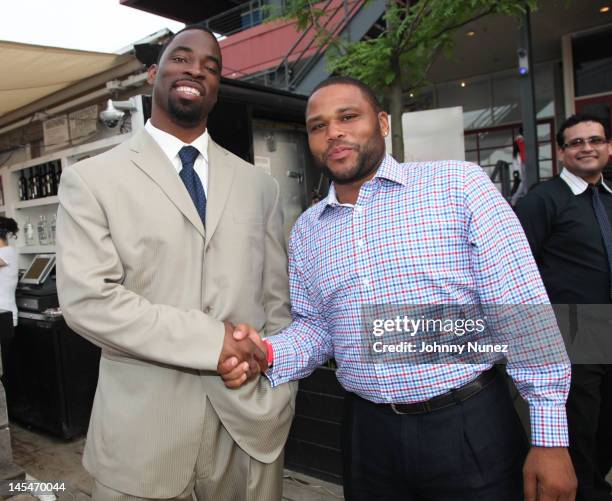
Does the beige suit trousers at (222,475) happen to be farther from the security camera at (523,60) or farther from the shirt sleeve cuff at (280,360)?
the security camera at (523,60)

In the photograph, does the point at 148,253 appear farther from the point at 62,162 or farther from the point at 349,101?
the point at 62,162

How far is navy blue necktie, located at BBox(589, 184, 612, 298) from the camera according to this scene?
2.60 meters

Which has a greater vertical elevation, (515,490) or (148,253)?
(148,253)

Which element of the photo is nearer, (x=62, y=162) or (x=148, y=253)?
(x=148, y=253)

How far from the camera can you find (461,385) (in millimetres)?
1505

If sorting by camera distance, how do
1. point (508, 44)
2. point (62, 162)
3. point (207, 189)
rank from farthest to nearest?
point (508, 44) → point (62, 162) → point (207, 189)

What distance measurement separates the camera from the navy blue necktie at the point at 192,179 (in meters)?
1.63

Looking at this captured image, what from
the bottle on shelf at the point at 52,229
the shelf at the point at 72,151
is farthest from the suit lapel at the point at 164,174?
the bottle on shelf at the point at 52,229

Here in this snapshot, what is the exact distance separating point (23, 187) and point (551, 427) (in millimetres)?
5732

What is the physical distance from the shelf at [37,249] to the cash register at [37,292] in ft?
1.64

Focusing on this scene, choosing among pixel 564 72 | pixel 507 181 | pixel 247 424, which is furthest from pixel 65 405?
pixel 564 72

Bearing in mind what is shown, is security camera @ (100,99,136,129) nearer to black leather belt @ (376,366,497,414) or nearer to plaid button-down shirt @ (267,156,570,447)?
plaid button-down shirt @ (267,156,570,447)

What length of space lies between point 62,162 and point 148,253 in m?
3.69

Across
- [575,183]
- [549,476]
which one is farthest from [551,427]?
[575,183]
